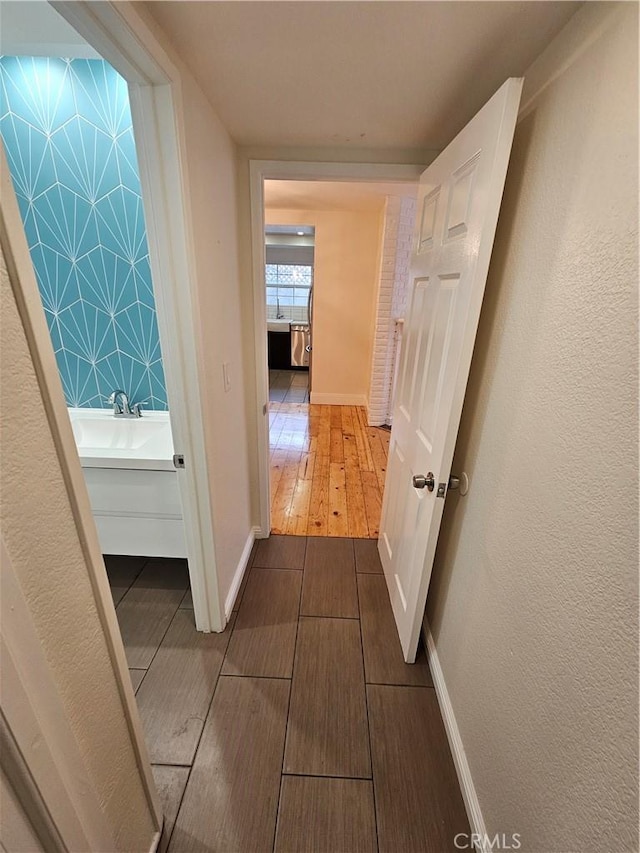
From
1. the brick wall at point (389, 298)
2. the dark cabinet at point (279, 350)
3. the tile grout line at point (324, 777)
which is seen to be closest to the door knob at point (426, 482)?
the tile grout line at point (324, 777)

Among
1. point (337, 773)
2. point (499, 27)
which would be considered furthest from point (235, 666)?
point (499, 27)

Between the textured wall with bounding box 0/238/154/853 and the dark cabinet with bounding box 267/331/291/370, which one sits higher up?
the textured wall with bounding box 0/238/154/853

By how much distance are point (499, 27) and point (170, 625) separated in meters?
2.35

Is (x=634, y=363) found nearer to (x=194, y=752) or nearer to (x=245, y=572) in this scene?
(x=194, y=752)

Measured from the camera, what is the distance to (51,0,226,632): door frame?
2.60 ft

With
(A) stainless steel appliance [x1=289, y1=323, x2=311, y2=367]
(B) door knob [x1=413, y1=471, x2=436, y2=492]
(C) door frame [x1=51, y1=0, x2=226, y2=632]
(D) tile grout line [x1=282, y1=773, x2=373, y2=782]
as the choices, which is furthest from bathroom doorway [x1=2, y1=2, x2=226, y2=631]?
(A) stainless steel appliance [x1=289, y1=323, x2=311, y2=367]

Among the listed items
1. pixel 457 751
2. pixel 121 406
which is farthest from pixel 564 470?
pixel 121 406

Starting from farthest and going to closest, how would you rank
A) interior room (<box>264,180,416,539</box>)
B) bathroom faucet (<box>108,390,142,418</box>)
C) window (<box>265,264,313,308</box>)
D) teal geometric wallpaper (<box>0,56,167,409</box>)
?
1. window (<box>265,264,313,308</box>)
2. interior room (<box>264,180,416,539</box>)
3. bathroom faucet (<box>108,390,142,418</box>)
4. teal geometric wallpaper (<box>0,56,167,409</box>)

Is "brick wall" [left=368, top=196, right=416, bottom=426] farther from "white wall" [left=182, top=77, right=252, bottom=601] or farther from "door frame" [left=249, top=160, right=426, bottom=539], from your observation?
"white wall" [left=182, top=77, right=252, bottom=601]

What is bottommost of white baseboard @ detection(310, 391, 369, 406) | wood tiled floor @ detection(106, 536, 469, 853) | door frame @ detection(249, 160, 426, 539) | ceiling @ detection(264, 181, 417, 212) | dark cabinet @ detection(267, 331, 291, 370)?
wood tiled floor @ detection(106, 536, 469, 853)

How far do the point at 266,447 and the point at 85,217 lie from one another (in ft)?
4.66

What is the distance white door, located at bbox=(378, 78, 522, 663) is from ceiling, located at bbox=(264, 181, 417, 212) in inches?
61.6

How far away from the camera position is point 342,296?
14.0 ft

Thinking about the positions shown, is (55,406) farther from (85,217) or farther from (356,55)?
(85,217)
